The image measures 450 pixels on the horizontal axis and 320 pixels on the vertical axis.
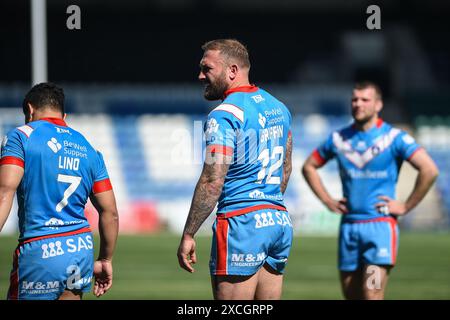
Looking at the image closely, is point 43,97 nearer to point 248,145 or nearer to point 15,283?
point 15,283

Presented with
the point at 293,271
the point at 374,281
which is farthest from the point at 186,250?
the point at 293,271

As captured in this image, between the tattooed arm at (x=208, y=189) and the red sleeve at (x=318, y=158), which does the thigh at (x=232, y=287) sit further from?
the red sleeve at (x=318, y=158)

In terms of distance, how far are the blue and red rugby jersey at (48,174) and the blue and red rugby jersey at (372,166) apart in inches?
149

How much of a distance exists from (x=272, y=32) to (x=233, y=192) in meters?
30.5

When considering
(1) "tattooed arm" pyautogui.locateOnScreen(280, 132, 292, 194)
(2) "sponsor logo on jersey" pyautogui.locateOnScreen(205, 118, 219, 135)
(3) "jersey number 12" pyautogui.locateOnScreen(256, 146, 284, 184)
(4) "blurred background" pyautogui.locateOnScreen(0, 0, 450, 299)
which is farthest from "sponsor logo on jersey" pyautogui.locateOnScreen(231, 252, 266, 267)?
(4) "blurred background" pyautogui.locateOnScreen(0, 0, 450, 299)

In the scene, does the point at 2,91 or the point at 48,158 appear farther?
the point at 2,91

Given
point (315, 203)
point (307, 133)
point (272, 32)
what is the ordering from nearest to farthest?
A: point (315, 203), point (307, 133), point (272, 32)

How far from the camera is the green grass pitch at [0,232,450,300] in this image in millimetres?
13875

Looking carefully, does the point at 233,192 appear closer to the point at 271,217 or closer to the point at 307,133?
the point at 271,217

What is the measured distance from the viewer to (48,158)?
259 inches

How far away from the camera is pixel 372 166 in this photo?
9.70 meters

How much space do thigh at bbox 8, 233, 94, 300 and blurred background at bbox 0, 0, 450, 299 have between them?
2073 centimetres

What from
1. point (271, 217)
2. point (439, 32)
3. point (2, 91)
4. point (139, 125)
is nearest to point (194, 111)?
point (139, 125)

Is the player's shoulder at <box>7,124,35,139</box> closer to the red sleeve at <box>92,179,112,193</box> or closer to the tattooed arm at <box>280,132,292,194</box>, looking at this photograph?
the red sleeve at <box>92,179,112,193</box>
